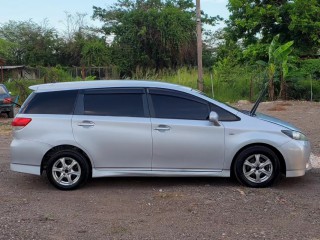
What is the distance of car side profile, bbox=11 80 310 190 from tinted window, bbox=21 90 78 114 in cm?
7

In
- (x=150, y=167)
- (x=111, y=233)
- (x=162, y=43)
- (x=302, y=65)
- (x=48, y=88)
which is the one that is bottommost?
(x=111, y=233)

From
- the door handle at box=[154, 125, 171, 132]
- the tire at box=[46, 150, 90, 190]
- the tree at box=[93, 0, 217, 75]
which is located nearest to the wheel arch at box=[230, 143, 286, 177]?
the door handle at box=[154, 125, 171, 132]

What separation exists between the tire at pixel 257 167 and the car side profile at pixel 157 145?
1 cm

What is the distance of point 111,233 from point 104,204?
116 cm

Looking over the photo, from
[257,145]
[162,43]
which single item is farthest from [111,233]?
[162,43]

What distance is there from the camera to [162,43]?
41.8 meters

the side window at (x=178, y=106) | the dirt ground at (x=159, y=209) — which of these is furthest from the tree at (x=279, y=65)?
the side window at (x=178, y=106)

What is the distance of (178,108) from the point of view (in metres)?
6.95

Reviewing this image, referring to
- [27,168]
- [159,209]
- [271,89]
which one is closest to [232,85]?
[271,89]

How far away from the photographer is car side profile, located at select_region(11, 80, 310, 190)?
676 cm

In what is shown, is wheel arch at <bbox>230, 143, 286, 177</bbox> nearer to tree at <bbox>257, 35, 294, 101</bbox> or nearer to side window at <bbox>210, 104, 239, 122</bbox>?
side window at <bbox>210, 104, 239, 122</bbox>

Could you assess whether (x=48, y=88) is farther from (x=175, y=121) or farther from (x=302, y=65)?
(x=302, y=65)

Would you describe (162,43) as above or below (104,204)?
above

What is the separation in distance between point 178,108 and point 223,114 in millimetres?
668
